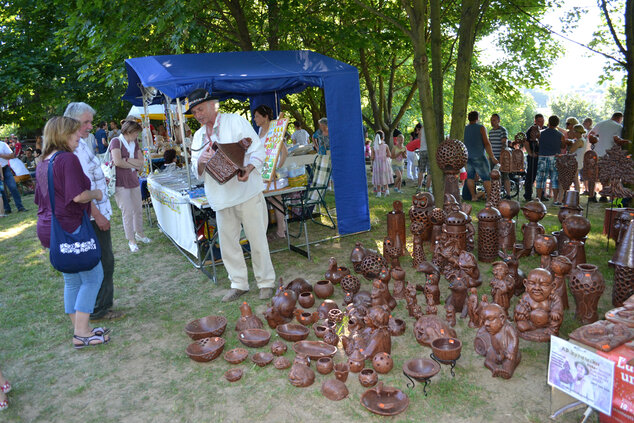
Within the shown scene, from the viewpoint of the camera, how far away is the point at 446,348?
2.71 m

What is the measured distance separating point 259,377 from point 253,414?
367 mm

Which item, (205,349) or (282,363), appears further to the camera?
(205,349)

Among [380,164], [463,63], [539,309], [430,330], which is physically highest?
[463,63]

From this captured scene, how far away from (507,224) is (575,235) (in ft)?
2.87

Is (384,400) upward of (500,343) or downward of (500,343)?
downward

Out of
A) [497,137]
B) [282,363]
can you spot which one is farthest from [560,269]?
[497,137]

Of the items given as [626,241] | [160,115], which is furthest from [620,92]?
[626,241]

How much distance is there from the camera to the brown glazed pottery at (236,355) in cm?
300

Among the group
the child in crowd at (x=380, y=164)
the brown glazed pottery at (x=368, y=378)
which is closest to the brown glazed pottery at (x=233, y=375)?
the brown glazed pottery at (x=368, y=378)

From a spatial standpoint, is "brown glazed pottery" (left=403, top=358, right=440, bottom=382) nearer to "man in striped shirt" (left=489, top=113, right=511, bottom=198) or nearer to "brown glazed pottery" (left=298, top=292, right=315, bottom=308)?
"brown glazed pottery" (left=298, top=292, right=315, bottom=308)

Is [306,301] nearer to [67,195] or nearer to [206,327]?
[206,327]

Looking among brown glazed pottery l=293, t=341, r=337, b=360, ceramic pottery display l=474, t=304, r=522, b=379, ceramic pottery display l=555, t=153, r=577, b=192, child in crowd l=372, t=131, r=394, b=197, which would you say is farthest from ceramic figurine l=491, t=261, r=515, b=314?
child in crowd l=372, t=131, r=394, b=197

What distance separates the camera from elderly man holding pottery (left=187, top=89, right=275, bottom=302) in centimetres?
372

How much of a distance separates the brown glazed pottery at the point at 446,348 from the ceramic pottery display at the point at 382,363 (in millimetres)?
283
